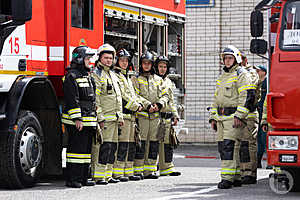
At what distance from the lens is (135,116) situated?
38.5ft

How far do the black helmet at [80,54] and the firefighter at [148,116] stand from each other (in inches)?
65.0

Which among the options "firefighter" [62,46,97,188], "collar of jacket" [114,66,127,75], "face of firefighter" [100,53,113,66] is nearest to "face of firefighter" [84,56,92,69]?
"firefighter" [62,46,97,188]

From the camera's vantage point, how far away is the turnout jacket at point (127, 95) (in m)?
11.3

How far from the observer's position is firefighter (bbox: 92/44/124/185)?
1072cm

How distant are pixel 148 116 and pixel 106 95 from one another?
1.20 meters

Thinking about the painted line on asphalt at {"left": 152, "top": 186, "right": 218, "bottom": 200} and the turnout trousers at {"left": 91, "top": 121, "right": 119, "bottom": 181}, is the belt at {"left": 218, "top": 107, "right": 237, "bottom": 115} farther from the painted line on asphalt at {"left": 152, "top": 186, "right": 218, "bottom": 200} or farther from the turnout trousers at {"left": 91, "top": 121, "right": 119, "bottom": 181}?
the turnout trousers at {"left": 91, "top": 121, "right": 119, "bottom": 181}

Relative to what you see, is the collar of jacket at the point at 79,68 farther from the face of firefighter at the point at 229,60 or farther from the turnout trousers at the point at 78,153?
the face of firefighter at the point at 229,60

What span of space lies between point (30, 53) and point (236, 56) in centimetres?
292

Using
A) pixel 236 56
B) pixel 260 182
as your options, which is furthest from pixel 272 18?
pixel 260 182

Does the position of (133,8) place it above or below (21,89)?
above

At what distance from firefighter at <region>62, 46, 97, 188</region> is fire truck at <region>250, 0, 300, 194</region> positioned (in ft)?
7.81

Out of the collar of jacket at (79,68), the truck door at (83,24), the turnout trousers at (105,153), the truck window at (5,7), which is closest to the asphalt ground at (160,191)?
the turnout trousers at (105,153)

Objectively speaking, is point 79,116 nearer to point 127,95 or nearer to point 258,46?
point 127,95

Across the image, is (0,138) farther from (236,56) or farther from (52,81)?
(236,56)
